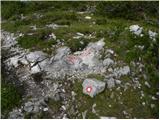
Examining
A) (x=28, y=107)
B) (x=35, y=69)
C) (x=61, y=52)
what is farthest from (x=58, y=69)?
(x=28, y=107)

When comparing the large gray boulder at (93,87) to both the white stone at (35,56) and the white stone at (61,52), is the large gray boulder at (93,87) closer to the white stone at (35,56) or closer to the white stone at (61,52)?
the white stone at (61,52)

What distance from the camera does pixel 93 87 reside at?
11242 millimetres

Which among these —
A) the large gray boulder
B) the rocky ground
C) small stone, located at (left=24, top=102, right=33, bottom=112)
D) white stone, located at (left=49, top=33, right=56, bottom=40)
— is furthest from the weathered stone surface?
small stone, located at (left=24, top=102, right=33, bottom=112)

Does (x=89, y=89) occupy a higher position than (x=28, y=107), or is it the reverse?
(x=89, y=89)

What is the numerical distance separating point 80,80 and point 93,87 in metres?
0.64

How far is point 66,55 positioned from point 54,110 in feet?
8.29

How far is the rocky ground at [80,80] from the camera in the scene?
10.9m

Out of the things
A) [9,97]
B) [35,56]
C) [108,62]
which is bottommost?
[9,97]

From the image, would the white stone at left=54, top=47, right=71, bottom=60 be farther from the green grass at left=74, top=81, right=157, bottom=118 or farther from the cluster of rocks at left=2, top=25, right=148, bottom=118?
the green grass at left=74, top=81, right=157, bottom=118

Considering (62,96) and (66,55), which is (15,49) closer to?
(66,55)

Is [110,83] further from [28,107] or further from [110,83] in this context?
[28,107]

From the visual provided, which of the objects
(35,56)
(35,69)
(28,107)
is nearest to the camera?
(28,107)

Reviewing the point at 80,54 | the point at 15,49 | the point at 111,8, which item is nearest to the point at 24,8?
the point at 111,8

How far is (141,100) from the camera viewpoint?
1104 centimetres
